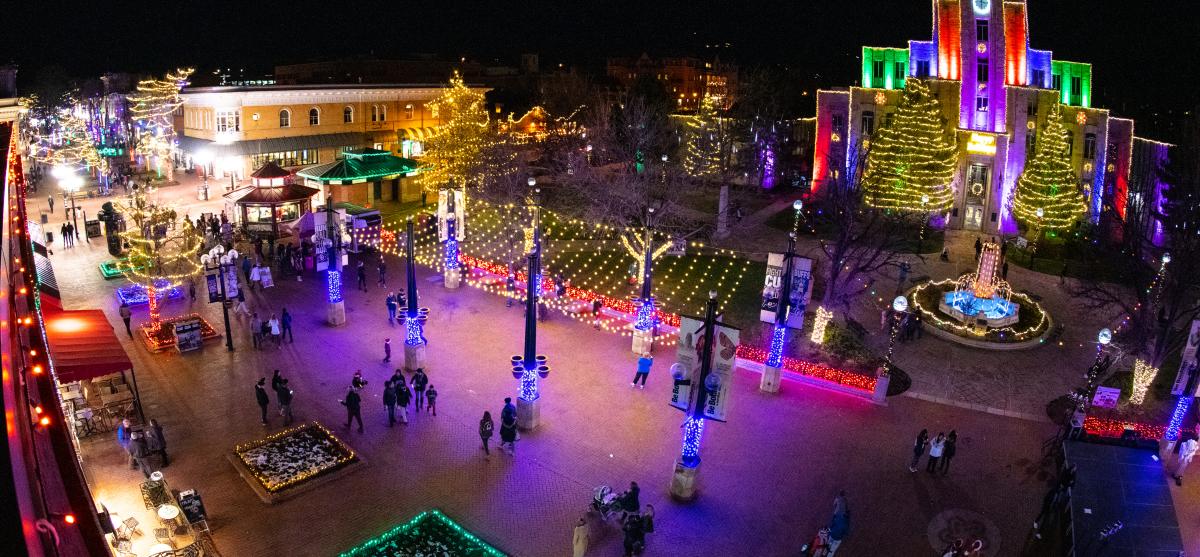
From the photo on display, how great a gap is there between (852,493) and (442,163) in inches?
1238

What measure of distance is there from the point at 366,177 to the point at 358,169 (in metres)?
0.61

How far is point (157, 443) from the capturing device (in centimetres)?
1641

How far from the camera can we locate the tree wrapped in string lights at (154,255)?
77.5ft

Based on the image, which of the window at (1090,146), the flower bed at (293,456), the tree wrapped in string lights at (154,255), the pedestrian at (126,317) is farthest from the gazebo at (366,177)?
the window at (1090,146)

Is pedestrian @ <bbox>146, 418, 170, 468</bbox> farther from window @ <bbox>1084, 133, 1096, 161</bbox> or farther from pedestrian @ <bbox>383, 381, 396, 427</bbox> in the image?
window @ <bbox>1084, 133, 1096, 161</bbox>

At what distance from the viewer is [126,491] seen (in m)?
15.5

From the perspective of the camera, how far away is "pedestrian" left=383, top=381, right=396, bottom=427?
18.3 m

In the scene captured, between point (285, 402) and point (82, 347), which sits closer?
point (82, 347)

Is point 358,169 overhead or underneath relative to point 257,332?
overhead

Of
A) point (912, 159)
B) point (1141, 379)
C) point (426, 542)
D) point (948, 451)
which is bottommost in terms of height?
point (426, 542)

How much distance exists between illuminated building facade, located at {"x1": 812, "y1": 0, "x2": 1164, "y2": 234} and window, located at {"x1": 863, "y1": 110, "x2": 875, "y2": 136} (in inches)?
61.9

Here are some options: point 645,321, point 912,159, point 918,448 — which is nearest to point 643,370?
point 645,321

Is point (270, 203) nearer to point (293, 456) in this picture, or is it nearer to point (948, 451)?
point (293, 456)

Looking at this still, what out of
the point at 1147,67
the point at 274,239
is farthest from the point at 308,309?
the point at 1147,67
